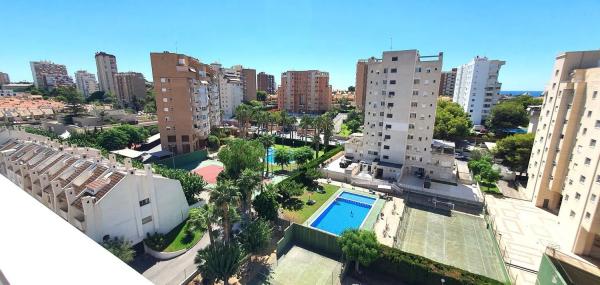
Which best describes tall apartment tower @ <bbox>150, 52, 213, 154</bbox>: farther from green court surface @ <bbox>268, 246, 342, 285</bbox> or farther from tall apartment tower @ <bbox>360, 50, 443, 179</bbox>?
green court surface @ <bbox>268, 246, 342, 285</bbox>

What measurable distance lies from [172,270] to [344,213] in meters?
21.2

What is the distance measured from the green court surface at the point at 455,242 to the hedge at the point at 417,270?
167 inches

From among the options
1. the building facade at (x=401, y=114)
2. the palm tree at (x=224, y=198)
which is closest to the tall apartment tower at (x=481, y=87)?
the building facade at (x=401, y=114)

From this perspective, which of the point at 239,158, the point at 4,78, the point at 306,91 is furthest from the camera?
the point at 4,78

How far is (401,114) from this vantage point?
44344 millimetres

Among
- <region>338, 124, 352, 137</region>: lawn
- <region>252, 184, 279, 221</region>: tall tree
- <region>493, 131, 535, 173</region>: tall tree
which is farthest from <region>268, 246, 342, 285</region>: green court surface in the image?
<region>338, 124, 352, 137</region>: lawn

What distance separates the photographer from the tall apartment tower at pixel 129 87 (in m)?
123

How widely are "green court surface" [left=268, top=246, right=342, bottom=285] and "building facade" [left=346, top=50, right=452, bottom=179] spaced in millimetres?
22555

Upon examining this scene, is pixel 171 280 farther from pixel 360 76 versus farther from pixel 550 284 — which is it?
pixel 360 76

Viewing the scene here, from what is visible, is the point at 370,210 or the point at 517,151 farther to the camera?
the point at 517,151

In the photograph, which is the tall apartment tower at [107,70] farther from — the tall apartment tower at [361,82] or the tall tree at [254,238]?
the tall tree at [254,238]

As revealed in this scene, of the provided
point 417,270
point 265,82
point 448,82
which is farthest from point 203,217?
point 265,82

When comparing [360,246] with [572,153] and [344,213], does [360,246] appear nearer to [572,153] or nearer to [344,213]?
[344,213]

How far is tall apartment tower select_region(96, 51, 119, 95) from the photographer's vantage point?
12888cm
